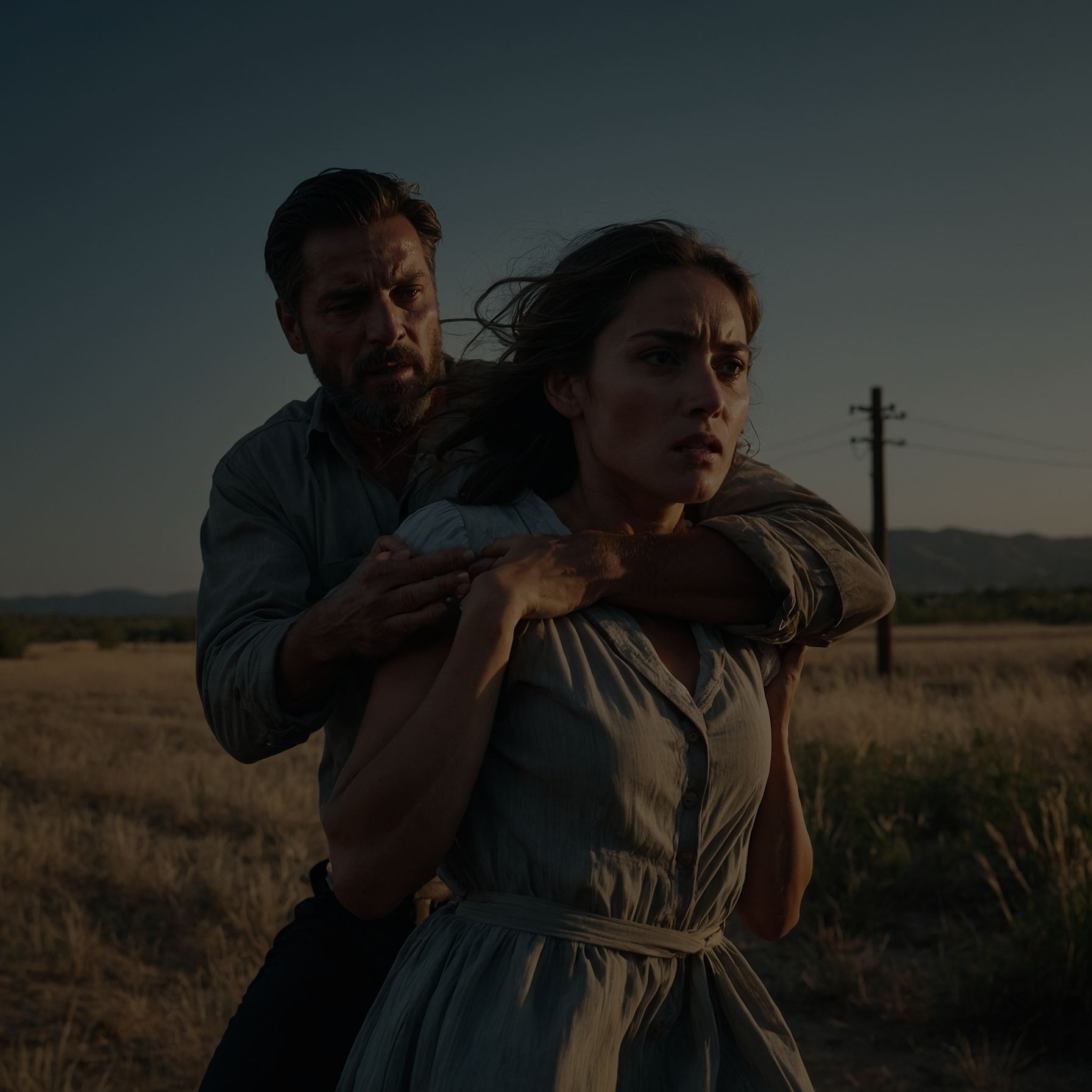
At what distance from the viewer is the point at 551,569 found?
1.90 m

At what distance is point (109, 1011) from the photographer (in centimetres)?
518

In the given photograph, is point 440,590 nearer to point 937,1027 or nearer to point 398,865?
point 398,865

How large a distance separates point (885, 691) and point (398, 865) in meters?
15.1

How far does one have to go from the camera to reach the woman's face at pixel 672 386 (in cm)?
203

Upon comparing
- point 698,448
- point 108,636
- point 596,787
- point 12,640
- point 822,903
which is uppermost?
point 698,448

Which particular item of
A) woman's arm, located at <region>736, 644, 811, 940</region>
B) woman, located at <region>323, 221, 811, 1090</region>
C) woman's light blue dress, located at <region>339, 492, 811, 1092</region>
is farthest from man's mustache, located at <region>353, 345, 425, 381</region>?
woman's arm, located at <region>736, 644, 811, 940</region>

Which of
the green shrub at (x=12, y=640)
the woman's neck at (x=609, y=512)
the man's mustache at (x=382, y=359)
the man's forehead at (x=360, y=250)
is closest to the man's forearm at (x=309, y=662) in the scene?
the woman's neck at (x=609, y=512)

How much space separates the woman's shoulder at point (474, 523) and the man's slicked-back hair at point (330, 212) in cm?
128

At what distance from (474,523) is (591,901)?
2.38 ft

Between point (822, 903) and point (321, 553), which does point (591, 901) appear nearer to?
point (321, 553)

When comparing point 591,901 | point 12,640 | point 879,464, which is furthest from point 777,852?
point 12,640

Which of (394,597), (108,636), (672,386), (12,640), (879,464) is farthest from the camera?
(108,636)

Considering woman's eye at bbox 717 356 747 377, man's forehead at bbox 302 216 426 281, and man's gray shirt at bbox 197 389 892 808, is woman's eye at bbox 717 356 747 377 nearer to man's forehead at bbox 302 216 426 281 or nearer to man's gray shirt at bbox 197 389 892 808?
man's gray shirt at bbox 197 389 892 808

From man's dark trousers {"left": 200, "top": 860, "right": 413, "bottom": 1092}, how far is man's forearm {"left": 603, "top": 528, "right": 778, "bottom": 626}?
3.98 feet
